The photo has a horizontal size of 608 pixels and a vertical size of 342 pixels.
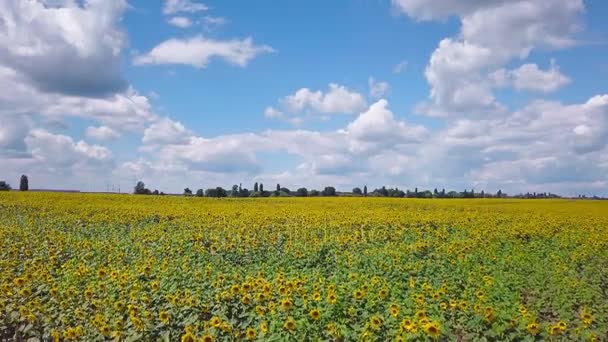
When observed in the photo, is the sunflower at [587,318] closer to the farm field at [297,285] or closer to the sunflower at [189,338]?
the farm field at [297,285]

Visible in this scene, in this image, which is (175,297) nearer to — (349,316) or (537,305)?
(349,316)

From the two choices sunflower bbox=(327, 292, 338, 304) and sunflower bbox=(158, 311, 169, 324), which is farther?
sunflower bbox=(327, 292, 338, 304)

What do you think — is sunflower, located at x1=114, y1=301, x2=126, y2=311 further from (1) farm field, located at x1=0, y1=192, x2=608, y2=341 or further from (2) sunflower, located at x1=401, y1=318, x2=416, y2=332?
(2) sunflower, located at x1=401, y1=318, x2=416, y2=332

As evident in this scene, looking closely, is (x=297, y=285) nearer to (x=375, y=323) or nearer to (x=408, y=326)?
(x=375, y=323)

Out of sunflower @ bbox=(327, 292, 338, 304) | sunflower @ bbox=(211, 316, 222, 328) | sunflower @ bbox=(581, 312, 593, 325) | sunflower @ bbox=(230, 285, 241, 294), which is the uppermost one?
sunflower @ bbox=(230, 285, 241, 294)

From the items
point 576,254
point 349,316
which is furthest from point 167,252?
point 576,254

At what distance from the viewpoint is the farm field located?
22.6ft

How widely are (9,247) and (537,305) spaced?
11507mm

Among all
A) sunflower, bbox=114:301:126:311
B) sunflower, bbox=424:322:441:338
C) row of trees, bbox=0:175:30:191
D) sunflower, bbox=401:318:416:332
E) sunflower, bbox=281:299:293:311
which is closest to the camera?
sunflower, bbox=424:322:441:338

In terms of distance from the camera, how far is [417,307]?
761 cm

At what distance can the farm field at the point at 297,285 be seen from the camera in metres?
6.88

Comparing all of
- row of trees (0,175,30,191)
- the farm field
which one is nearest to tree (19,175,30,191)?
row of trees (0,175,30,191)

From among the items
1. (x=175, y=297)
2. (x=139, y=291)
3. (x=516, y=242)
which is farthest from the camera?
(x=516, y=242)

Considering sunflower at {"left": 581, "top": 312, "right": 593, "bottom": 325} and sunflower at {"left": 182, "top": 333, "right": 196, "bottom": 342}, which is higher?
sunflower at {"left": 182, "top": 333, "right": 196, "bottom": 342}
